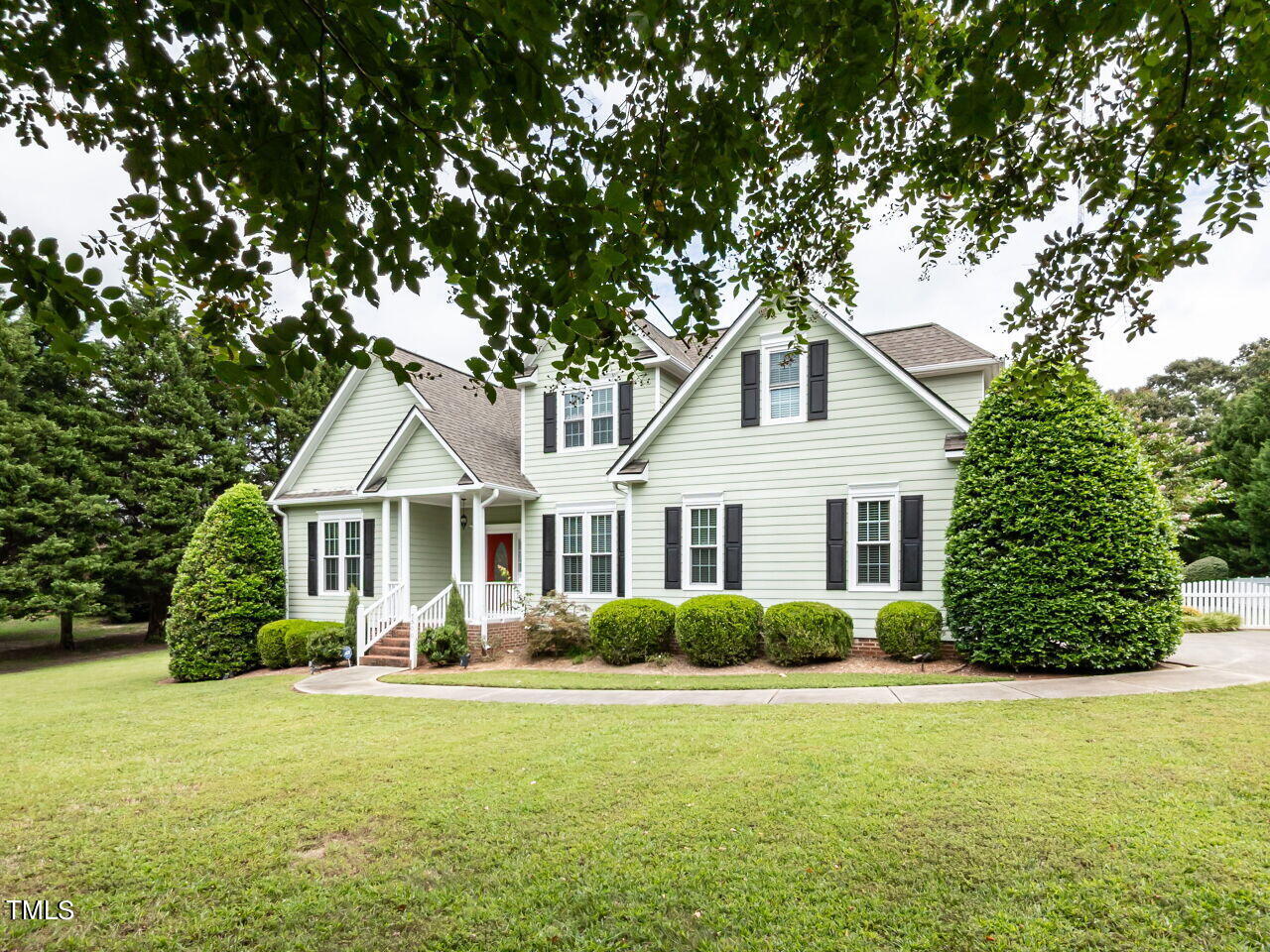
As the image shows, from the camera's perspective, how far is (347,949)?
3.27 m

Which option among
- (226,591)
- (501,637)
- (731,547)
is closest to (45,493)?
(226,591)

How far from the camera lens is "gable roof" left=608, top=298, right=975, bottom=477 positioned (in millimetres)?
11855

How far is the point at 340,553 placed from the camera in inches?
656

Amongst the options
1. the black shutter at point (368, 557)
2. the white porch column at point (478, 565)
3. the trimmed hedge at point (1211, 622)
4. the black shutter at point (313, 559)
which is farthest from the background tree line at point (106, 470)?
the trimmed hedge at point (1211, 622)

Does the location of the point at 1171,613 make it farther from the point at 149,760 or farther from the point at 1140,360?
the point at 1140,360

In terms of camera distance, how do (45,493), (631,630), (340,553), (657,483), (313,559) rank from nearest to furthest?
(631,630)
(657,483)
(340,553)
(313,559)
(45,493)

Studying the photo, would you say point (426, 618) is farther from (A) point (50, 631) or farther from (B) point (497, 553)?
(A) point (50, 631)

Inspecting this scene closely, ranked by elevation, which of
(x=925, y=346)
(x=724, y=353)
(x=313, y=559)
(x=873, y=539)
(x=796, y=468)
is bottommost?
(x=313, y=559)

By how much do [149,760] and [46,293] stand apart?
596 centimetres

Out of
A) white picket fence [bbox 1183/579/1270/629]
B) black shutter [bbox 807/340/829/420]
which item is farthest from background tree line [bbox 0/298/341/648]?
white picket fence [bbox 1183/579/1270/629]

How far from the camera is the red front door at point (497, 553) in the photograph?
16.9m

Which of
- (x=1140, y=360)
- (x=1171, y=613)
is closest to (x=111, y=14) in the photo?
(x=1171, y=613)

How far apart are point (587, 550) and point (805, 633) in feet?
18.3

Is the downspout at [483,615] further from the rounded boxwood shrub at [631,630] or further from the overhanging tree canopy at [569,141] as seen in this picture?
the overhanging tree canopy at [569,141]
